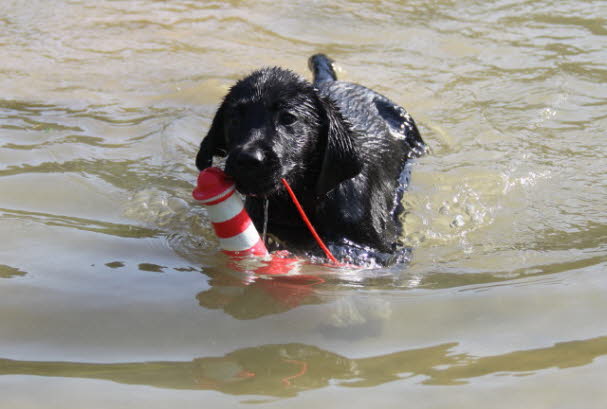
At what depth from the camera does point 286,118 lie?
386 cm

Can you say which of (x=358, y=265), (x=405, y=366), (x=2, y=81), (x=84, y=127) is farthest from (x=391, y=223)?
(x=2, y=81)

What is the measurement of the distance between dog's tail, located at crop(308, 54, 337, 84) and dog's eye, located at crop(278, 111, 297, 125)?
246 cm

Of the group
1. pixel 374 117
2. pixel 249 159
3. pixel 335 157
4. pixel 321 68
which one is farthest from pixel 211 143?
pixel 321 68

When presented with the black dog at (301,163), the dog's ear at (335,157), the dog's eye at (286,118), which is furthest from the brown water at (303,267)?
the dog's eye at (286,118)

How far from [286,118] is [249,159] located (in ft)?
1.80

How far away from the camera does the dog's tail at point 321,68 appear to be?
6.32 meters

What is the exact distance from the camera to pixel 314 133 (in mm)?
3975

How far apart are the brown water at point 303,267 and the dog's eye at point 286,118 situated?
779 mm

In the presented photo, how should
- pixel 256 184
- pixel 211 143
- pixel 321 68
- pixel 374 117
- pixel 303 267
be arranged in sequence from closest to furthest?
pixel 256 184 < pixel 303 267 < pixel 211 143 < pixel 374 117 < pixel 321 68

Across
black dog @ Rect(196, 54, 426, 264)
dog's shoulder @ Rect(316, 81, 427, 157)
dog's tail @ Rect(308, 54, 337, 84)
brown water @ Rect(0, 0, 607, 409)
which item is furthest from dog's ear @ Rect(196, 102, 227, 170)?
dog's tail @ Rect(308, 54, 337, 84)

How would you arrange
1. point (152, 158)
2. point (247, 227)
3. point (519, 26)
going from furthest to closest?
point (519, 26) → point (152, 158) → point (247, 227)

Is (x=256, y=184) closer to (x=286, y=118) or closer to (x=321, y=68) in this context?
(x=286, y=118)

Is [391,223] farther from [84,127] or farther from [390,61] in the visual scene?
[390,61]

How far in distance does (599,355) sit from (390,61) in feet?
18.7
